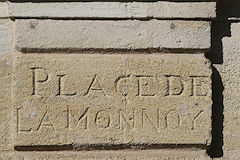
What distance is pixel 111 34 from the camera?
2764 millimetres

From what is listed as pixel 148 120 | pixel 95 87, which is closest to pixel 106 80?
pixel 95 87

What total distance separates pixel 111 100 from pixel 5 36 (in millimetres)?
690

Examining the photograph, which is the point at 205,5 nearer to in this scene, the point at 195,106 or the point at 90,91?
the point at 195,106

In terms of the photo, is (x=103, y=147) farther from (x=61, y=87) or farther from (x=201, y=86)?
(x=201, y=86)

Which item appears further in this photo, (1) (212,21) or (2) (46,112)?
(1) (212,21)

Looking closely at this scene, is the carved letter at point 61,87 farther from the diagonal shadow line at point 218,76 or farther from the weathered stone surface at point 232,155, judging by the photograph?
the weathered stone surface at point 232,155

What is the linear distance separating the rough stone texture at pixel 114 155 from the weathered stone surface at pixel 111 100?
7 centimetres

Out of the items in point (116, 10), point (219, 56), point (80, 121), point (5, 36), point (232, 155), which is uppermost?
point (116, 10)

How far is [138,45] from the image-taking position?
2.77 m

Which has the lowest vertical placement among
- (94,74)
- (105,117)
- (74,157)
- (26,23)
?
(74,157)

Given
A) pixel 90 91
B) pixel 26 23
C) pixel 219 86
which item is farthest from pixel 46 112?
pixel 219 86

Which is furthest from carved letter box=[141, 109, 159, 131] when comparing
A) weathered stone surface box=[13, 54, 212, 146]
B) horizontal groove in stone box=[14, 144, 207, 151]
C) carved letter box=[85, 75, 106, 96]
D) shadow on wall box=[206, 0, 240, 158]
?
shadow on wall box=[206, 0, 240, 158]

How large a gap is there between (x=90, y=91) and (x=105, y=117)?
6.4 inches

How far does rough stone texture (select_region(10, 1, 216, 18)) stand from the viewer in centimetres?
272
